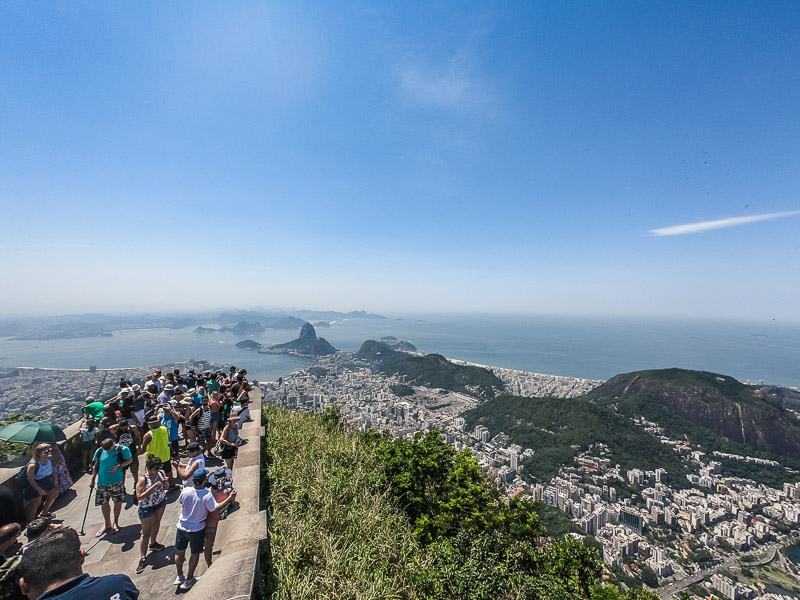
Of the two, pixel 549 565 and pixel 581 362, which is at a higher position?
pixel 549 565

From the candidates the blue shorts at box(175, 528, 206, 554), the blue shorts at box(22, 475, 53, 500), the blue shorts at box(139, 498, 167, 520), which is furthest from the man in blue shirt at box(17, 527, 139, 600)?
the blue shorts at box(22, 475, 53, 500)

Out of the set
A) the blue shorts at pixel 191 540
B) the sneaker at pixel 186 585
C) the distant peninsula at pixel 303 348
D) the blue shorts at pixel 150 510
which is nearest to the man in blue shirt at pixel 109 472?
the blue shorts at pixel 150 510

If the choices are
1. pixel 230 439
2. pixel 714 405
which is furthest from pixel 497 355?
pixel 230 439

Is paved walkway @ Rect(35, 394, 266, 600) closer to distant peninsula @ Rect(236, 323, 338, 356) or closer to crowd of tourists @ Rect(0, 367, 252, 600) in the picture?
crowd of tourists @ Rect(0, 367, 252, 600)

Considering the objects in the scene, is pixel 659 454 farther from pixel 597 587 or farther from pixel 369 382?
pixel 369 382

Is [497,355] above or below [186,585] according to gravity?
below

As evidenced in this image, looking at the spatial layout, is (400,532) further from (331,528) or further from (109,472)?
(109,472)

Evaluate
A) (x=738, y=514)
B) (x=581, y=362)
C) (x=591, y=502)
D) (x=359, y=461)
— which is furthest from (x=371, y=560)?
(x=581, y=362)
